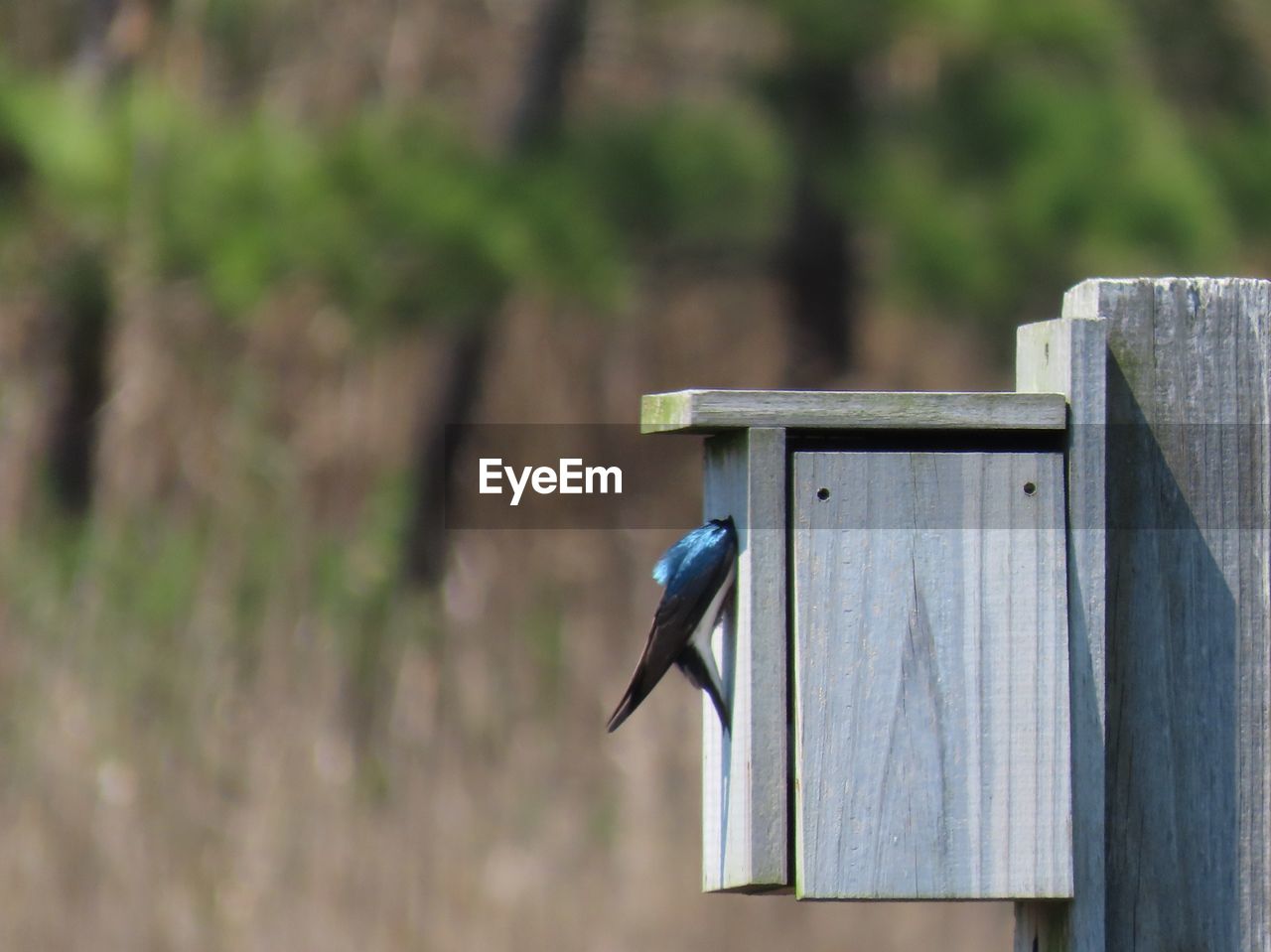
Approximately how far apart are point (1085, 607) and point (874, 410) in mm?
255

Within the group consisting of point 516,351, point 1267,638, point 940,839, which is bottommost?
point 940,839

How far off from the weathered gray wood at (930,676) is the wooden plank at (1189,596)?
6cm

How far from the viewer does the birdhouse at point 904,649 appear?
4.85ft

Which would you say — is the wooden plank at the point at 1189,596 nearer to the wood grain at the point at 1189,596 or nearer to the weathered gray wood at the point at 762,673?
the wood grain at the point at 1189,596

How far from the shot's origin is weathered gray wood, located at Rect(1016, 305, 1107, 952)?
1.46m

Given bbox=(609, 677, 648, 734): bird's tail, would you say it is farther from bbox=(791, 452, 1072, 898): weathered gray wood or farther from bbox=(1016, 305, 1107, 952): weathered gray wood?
bbox=(1016, 305, 1107, 952): weathered gray wood

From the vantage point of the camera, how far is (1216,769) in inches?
58.5

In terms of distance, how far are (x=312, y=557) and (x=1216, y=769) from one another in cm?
235

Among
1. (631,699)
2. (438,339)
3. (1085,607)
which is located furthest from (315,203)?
(1085,607)

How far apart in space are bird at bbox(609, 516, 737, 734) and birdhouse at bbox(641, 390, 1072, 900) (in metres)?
0.06

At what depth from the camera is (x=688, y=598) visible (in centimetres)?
157

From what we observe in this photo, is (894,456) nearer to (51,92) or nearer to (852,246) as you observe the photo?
(51,92)

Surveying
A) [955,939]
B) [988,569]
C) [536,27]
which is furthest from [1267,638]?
[536,27]

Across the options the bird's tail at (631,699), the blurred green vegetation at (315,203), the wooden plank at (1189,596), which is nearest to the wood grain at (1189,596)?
the wooden plank at (1189,596)
